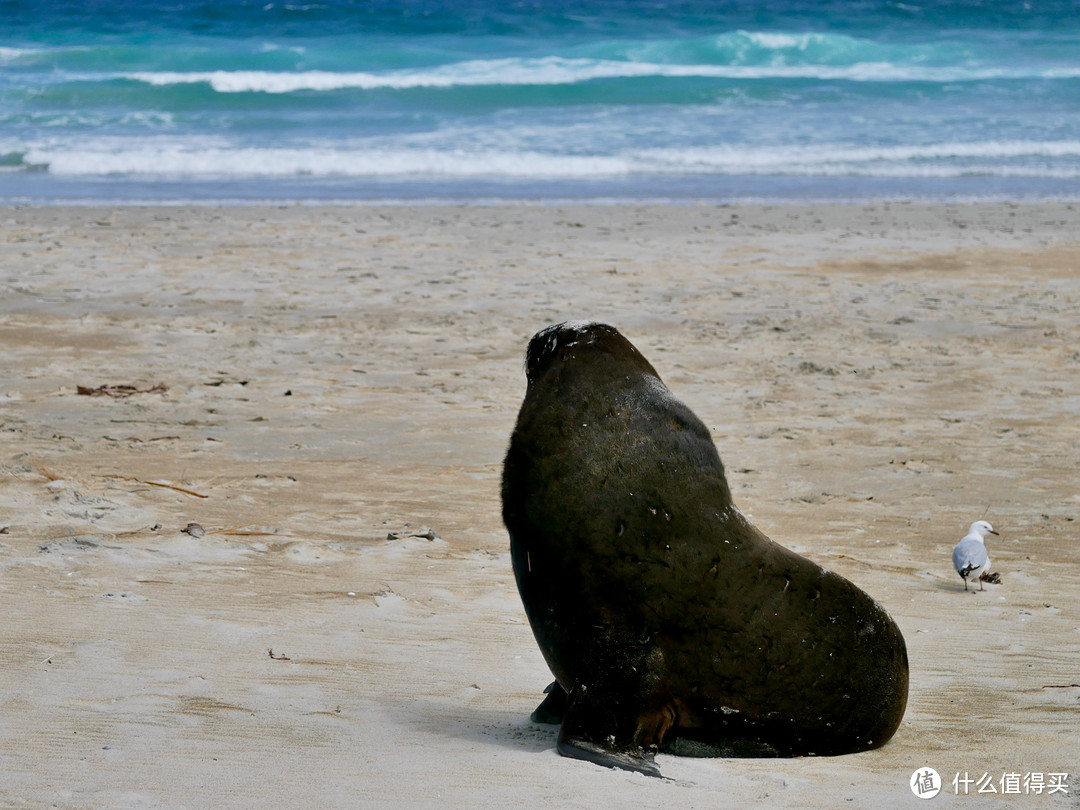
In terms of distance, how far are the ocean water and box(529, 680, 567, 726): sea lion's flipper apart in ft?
51.5

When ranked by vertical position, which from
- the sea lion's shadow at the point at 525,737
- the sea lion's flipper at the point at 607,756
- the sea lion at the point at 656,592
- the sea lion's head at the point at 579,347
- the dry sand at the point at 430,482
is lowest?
the dry sand at the point at 430,482

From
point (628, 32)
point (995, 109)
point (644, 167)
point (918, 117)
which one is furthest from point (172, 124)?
point (628, 32)

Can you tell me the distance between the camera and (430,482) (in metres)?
6.75

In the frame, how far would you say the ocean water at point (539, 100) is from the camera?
2130 cm

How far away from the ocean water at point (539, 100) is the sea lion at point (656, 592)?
615 inches

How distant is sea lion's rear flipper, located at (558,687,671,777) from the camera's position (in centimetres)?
326

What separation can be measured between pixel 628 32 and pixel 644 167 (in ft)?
77.0

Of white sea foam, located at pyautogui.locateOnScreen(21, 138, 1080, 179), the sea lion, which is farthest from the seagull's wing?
white sea foam, located at pyautogui.locateOnScreen(21, 138, 1080, 179)

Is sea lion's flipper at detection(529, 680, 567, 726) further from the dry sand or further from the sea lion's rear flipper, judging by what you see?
the sea lion's rear flipper

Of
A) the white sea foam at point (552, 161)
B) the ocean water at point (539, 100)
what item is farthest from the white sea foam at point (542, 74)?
the white sea foam at point (552, 161)

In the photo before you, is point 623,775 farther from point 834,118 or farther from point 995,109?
point 995,109

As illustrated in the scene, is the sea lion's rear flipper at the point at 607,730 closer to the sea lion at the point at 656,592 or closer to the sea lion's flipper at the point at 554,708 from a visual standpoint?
the sea lion at the point at 656,592

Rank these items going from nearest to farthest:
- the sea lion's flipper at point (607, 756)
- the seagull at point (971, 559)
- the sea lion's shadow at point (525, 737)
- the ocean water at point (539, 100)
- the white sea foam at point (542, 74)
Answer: the sea lion's flipper at point (607, 756), the sea lion's shadow at point (525, 737), the seagull at point (971, 559), the ocean water at point (539, 100), the white sea foam at point (542, 74)

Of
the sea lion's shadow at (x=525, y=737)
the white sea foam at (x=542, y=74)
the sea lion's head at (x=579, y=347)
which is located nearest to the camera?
the sea lion's shadow at (x=525, y=737)
